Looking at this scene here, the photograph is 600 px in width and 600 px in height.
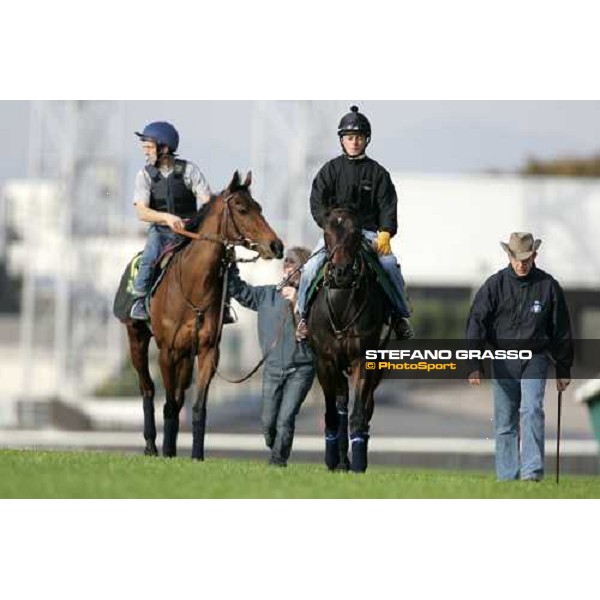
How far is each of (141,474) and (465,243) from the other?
747 inches

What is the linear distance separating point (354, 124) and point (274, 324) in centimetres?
202

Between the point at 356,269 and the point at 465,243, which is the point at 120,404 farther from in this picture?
the point at 356,269

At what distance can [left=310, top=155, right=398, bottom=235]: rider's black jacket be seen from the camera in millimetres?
12406

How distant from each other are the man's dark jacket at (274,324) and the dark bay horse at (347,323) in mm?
391

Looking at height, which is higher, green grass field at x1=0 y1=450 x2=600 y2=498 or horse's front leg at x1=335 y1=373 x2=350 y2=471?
horse's front leg at x1=335 y1=373 x2=350 y2=471

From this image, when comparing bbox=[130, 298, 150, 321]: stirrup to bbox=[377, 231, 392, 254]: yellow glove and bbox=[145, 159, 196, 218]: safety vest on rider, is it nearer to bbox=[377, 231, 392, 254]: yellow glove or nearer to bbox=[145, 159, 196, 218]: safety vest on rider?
bbox=[145, 159, 196, 218]: safety vest on rider

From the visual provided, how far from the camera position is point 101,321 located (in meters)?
31.7

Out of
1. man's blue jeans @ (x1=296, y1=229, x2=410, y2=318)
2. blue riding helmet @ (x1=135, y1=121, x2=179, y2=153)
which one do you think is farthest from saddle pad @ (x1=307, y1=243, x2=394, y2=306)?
blue riding helmet @ (x1=135, y1=121, x2=179, y2=153)

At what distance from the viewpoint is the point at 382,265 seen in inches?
492

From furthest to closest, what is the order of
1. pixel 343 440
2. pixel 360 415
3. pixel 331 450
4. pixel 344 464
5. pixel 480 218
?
pixel 480 218 → pixel 343 440 → pixel 344 464 → pixel 331 450 → pixel 360 415

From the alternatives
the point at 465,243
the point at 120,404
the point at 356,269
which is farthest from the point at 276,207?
the point at 120,404

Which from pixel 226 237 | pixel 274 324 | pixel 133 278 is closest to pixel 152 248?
pixel 133 278

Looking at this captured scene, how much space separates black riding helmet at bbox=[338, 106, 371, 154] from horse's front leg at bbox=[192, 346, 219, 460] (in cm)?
243

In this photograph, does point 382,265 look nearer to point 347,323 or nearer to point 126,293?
point 347,323
